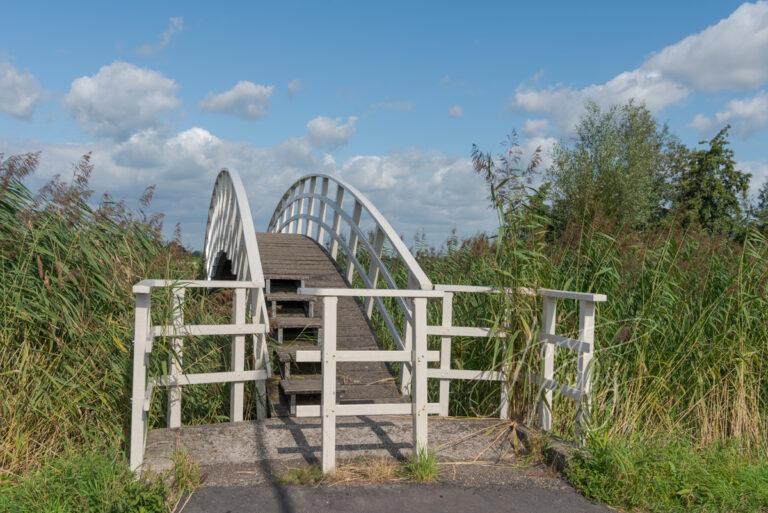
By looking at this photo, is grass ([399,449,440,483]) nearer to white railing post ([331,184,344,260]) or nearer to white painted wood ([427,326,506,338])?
white painted wood ([427,326,506,338])

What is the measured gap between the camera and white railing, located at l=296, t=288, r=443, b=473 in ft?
17.3

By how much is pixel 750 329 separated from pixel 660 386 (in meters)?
1.26

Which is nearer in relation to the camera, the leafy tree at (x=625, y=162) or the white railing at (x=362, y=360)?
the white railing at (x=362, y=360)

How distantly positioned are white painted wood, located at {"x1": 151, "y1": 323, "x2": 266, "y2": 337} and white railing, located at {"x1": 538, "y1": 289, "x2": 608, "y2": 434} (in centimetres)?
251

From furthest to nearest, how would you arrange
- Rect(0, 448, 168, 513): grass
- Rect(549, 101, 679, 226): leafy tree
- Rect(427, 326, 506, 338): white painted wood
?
Rect(549, 101, 679, 226): leafy tree < Rect(427, 326, 506, 338): white painted wood < Rect(0, 448, 168, 513): grass

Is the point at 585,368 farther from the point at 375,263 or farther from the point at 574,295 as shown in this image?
the point at 375,263

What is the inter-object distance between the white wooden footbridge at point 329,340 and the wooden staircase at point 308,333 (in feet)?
0.05

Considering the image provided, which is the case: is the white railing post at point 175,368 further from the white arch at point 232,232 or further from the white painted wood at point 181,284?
the white arch at point 232,232

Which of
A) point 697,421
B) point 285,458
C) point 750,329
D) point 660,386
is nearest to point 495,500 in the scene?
point 285,458

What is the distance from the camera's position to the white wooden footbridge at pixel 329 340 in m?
5.35

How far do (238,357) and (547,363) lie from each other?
2.73 meters

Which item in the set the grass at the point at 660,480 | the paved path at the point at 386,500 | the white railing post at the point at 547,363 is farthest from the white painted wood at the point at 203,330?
the grass at the point at 660,480

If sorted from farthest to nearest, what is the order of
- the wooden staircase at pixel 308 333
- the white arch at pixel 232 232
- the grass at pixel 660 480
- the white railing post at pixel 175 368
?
1. the white arch at pixel 232 232
2. the wooden staircase at pixel 308 333
3. the white railing post at pixel 175 368
4. the grass at pixel 660 480

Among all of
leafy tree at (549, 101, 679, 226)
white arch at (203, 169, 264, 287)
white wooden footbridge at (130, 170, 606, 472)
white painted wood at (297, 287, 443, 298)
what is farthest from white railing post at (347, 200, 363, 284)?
leafy tree at (549, 101, 679, 226)
